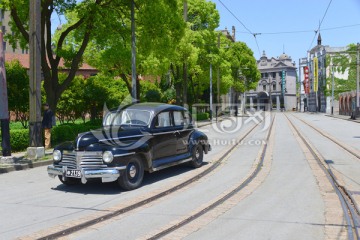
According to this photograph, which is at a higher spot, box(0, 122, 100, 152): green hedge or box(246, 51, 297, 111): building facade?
box(246, 51, 297, 111): building facade

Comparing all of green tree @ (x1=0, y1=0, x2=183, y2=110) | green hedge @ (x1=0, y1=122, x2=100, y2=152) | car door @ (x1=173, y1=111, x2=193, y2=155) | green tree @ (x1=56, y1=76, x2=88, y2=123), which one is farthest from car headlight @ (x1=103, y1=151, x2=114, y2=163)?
green tree @ (x1=56, y1=76, x2=88, y2=123)

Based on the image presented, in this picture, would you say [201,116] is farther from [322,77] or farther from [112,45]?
[322,77]

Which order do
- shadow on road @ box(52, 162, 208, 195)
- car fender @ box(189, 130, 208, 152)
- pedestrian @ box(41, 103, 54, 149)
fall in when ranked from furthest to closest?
1. pedestrian @ box(41, 103, 54, 149)
2. car fender @ box(189, 130, 208, 152)
3. shadow on road @ box(52, 162, 208, 195)

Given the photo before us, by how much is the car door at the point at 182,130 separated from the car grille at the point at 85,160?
8.93 feet

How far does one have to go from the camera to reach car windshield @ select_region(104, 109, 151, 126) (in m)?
9.41

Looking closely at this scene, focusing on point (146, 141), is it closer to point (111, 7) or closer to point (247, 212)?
point (247, 212)

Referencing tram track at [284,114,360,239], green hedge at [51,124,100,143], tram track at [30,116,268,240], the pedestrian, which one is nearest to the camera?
tram track at [30,116,268,240]

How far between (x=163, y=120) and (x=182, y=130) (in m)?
0.92

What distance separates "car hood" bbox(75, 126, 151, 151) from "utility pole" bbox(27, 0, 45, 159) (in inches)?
180

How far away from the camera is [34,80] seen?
41.3ft

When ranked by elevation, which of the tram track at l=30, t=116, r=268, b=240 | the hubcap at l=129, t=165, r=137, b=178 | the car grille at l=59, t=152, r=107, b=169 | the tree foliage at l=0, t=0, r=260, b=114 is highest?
the tree foliage at l=0, t=0, r=260, b=114

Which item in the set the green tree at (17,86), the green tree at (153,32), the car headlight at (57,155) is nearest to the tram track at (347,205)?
the car headlight at (57,155)

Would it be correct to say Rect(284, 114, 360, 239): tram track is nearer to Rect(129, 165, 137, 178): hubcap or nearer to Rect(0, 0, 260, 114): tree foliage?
Rect(129, 165, 137, 178): hubcap

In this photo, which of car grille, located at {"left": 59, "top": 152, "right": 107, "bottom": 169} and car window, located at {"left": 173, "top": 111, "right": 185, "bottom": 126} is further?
car window, located at {"left": 173, "top": 111, "right": 185, "bottom": 126}
